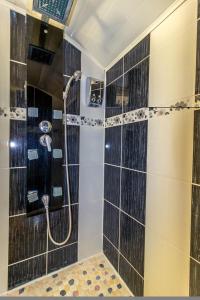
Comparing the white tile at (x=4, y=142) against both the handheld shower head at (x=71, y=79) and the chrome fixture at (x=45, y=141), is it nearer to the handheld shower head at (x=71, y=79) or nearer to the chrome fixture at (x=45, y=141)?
the chrome fixture at (x=45, y=141)

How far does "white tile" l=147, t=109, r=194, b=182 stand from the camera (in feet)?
2.50

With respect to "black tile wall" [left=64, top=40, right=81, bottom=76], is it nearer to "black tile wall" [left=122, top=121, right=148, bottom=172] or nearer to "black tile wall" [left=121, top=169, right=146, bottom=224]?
"black tile wall" [left=122, top=121, right=148, bottom=172]

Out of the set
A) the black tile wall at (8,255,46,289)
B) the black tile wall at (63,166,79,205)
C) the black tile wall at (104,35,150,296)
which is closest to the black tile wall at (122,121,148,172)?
the black tile wall at (104,35,150,296)

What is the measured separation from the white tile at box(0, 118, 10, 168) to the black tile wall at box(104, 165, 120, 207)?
79 cm

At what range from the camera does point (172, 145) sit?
840 millimetres

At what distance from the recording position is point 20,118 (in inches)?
45.0

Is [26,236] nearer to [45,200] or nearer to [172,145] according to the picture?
[45,200]

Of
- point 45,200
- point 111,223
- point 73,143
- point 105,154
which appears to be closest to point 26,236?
point 45,200

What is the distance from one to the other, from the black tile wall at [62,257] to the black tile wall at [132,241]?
1.41 feet

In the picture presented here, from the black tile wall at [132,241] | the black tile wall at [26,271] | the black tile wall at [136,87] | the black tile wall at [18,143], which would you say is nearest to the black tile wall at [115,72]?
the black tile wall at [136,87]

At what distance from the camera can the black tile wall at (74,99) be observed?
1320mm

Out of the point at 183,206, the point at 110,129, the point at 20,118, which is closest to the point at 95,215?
the point at 110,129

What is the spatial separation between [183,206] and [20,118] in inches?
44.2

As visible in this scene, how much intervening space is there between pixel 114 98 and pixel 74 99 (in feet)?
1.08
